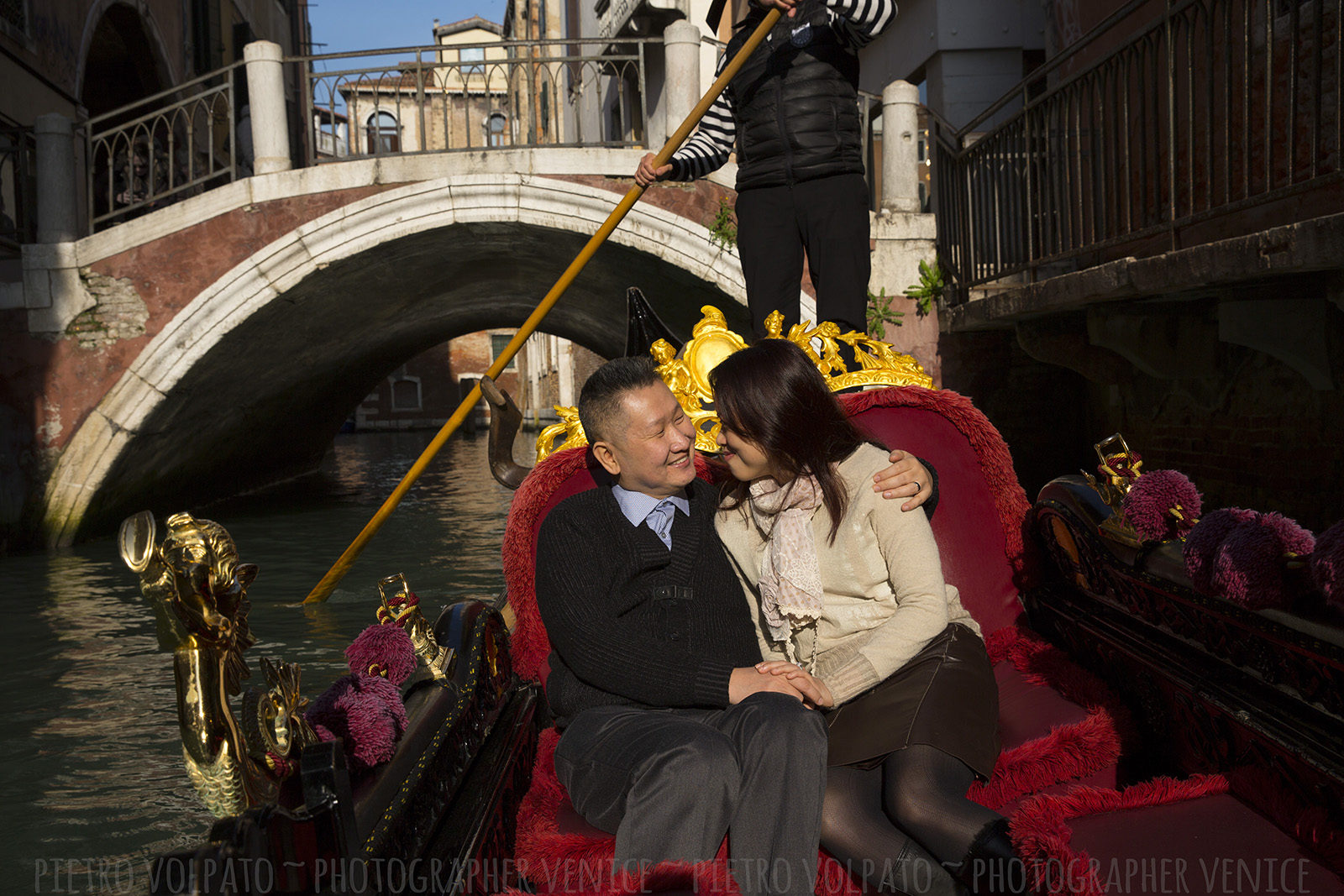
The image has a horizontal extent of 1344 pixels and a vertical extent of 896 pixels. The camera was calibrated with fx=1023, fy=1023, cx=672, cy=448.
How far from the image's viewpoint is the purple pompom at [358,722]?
106cm

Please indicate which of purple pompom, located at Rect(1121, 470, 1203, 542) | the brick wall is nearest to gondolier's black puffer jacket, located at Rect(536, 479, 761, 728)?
purple pompom, located at Rect(1121, 470, 1203, 542)

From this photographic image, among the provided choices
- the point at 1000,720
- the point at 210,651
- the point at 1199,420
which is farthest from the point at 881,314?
the point at 210,651

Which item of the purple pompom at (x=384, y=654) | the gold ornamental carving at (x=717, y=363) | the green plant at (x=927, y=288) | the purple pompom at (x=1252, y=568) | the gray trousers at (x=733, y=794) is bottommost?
the gray trousers at (x=733, y=794)

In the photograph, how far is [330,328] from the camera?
789cm

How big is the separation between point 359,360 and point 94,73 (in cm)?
391

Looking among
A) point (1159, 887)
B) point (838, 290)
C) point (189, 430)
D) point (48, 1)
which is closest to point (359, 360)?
point (189, 430)

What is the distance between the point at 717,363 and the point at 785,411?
1.63ft

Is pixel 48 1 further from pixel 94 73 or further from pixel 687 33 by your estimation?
pixel 687 33

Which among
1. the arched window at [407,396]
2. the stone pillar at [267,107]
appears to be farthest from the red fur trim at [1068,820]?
the arched window at [407,396]

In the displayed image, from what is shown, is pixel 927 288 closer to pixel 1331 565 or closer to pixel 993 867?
pixel 1331 565

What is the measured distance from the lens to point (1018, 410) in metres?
6.30

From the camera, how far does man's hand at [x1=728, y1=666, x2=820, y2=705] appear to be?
141cm

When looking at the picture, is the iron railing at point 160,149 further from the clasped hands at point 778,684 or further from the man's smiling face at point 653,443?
the clasped hands at point 778,684

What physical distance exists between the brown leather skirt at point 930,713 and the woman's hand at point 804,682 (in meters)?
0.06
